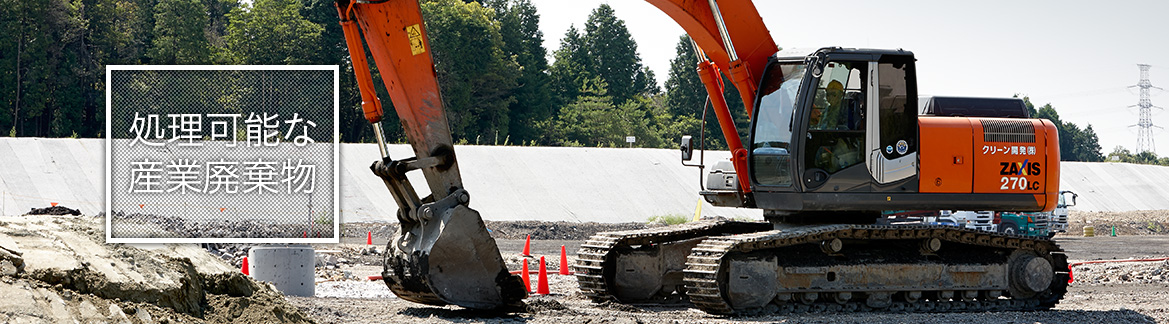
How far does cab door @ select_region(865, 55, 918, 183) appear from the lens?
979 cm

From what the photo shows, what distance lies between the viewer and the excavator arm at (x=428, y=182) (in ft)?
28.3

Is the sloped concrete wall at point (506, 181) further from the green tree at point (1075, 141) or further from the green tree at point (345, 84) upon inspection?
the green tree at point (1075, 141)

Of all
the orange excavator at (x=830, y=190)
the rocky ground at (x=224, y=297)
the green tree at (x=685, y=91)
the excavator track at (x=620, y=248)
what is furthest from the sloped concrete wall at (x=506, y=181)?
the green tree at (x=685, y=91)

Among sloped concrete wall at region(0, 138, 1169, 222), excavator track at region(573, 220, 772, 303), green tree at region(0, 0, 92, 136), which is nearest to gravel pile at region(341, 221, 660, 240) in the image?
sloped concrete wall at region(0, 138, 1169, 222)

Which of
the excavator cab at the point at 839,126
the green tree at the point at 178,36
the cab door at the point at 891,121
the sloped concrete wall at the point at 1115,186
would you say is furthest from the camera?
the green tree at the point at 178,36

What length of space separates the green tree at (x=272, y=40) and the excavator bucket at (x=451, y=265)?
140ft

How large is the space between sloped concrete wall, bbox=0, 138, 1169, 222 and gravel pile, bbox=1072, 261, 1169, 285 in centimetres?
1558

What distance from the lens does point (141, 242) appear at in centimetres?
838

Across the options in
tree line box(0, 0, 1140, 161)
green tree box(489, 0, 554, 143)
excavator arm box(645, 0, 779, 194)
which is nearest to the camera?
excavator arm box(645, 0, 779, 194)

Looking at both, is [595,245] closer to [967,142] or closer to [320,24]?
[967,142]

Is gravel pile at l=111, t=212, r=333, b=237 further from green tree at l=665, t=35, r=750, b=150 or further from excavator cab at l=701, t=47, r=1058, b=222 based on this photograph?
green tree at l=665, t=35, r=750, b=150

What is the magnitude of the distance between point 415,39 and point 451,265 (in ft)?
6.04

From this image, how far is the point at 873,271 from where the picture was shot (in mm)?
10234

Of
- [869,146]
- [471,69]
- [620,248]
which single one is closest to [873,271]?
[869,146]
